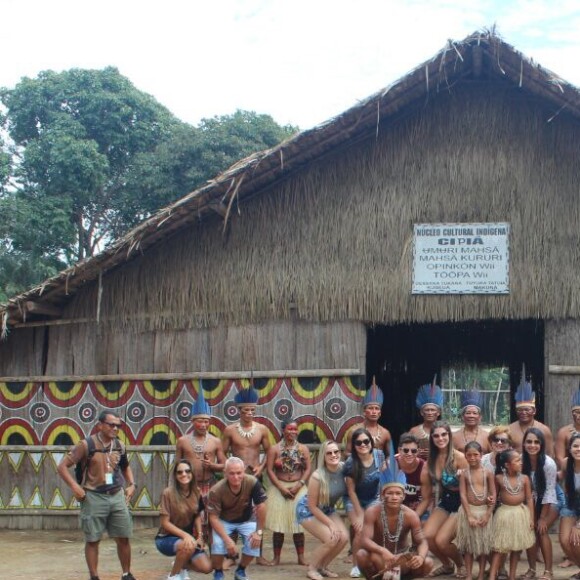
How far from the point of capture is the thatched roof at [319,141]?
34.6 feet

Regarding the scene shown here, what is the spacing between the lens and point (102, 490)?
27.7 ft

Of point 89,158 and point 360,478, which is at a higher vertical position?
point 89,158

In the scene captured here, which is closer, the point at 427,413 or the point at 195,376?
the point at 427,413

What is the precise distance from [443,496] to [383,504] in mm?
1127

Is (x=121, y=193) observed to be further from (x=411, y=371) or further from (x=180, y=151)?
(x=411, y=371)

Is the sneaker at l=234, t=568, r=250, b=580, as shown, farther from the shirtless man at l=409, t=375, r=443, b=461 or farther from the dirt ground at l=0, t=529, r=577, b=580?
the shirtless man at l=409, t=375, r=443, b=461

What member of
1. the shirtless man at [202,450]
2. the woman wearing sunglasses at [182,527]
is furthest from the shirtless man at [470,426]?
the woman wearing sunglasses at [182,527]

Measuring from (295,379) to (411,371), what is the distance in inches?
326

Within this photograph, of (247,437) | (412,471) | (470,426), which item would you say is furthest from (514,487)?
(247,437)

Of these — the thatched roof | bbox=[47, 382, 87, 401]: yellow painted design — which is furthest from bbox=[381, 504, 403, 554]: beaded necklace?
bbox=[47, 382, 87, 401]: yellow painted design

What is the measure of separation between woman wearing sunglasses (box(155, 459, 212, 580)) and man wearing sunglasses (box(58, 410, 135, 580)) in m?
0.43

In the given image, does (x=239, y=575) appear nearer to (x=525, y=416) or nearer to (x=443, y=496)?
(x=443, y=496)

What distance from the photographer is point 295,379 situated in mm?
11312

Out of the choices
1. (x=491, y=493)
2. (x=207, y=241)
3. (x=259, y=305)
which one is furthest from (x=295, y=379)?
(x=491, y=493)
